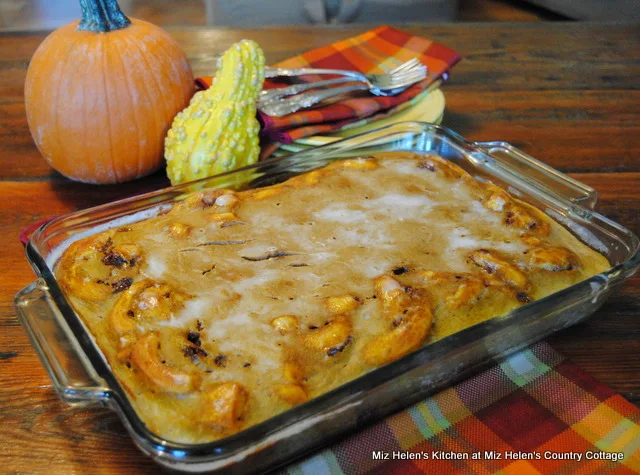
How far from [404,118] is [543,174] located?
39cm

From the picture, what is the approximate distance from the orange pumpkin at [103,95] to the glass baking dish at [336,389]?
0.90ft

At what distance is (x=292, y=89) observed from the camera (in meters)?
1.38

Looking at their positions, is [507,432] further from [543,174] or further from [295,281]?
[543,174]

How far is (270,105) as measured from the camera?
4.27ft

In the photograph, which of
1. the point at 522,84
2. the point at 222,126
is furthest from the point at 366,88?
the point at 522,84

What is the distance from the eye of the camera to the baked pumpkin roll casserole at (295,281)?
2.28 ft

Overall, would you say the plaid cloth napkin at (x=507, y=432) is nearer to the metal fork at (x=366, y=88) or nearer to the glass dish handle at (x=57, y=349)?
the glass dish handle at (x=57, y=349)

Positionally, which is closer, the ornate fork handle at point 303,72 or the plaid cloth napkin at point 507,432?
the plaid cloth napkin at point 507,432

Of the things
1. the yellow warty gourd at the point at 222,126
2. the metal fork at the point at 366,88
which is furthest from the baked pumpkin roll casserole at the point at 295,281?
the metal fork at the point at 366,88

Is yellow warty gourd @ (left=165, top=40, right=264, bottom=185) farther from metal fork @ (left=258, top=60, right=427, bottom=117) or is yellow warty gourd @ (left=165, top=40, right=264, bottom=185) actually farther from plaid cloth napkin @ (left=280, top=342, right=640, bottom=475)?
plaid cloth napkin @ (left=280, top=342, right=640, bottom=475)

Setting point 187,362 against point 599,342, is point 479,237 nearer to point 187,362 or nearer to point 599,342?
point 599,342

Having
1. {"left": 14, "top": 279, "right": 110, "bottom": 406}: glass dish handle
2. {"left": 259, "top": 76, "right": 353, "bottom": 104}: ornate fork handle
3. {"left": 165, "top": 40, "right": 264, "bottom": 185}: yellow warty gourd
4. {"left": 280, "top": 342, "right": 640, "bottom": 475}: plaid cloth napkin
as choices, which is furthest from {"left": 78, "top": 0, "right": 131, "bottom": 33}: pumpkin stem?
{"left": 280, "top": 342, "right": 640, "bottom": 475}: plaid cloth napkin

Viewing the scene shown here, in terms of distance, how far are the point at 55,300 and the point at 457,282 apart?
0.51 m

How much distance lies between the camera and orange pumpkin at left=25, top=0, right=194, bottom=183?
116cm
